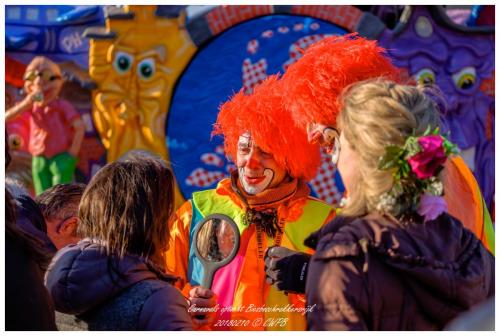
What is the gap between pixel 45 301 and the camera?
1833 mm

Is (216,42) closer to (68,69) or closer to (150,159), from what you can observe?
(68,69)

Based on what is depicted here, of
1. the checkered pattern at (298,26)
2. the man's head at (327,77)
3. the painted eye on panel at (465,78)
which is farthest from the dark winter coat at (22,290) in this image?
the painted eye on panel at (465,78)

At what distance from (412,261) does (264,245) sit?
4.41 ft

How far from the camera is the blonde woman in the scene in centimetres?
165

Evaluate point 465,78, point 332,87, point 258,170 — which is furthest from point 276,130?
point 465,78

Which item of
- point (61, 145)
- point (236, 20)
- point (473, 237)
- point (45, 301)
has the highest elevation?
point (236, 20)

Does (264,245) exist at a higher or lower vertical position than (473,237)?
lower

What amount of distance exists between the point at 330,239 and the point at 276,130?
4.28 feet

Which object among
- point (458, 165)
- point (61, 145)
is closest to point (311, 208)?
point (458, 165)

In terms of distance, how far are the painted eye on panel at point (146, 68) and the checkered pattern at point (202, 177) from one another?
800 millimetres

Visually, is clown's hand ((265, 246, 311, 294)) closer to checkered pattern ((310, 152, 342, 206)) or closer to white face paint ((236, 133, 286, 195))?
white face paint ((236, 133, 286, 195))

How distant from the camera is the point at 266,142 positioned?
2.98m

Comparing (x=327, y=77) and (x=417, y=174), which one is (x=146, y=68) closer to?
(x=327, y=77)

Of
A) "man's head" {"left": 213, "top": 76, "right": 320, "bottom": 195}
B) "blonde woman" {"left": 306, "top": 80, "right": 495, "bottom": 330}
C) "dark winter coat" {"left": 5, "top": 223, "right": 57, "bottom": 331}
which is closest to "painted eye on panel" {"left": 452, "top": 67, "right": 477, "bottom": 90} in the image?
"man's head" {"left": 213, "top": 76, "right": 320, "bottom": 195}
